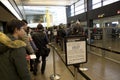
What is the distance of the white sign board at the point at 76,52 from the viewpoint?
242 cm

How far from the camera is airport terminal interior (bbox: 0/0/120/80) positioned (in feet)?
8.21

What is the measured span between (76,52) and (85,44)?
20 cm

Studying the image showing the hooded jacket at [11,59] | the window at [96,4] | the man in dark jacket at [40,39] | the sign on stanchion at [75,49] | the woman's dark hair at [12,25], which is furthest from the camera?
the window at [96,4]

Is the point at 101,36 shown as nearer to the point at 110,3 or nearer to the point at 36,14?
the point at 110,3

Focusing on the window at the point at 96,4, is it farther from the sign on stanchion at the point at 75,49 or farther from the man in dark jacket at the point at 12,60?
the man in dark jacket at the point at 12,60

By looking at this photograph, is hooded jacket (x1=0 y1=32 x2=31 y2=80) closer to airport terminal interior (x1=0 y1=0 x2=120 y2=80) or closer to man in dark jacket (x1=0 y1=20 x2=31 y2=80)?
man in dark jacket (x1=0 y1=20 x2=31 y2=80)

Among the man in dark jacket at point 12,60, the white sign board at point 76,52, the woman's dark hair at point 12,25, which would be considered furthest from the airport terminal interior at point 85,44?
the man in dark jacket at point 12,60

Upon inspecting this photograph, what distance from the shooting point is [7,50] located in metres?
1.77

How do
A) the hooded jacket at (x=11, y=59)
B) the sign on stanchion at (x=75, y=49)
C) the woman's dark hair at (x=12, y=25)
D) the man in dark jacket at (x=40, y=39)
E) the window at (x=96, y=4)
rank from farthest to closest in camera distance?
the window at (x=96, y=4) < the man in dark jacket at (x=40, y=39) < the sign on stanchion at (x=75, y=49) < the woman's dark hair at (x=12, y=25) < the hooded jacket at (x=11, y=59)

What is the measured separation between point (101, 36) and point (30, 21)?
21.6 m

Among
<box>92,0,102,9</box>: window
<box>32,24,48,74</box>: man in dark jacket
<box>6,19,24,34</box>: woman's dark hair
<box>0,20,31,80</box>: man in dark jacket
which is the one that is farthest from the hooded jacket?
<box>92,0,102,9</box>: window

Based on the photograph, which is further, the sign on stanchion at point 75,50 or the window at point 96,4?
the window at point 96,4

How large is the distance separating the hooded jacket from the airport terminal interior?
0.41 meters

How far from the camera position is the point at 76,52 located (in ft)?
8.11
